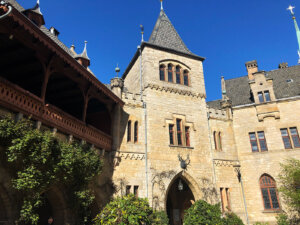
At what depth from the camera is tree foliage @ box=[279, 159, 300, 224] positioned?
17.0 meters

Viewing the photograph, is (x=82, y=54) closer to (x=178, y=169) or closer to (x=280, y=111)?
(x=178, y=169)

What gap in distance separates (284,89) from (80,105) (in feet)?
53.5

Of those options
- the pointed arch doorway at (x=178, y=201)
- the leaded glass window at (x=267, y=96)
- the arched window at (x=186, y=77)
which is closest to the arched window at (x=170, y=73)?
the arched window at (x=186, y=77)

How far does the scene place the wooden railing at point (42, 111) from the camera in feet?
29.2

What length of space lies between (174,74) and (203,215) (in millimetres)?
11030

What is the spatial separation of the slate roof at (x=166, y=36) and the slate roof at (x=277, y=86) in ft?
19.3

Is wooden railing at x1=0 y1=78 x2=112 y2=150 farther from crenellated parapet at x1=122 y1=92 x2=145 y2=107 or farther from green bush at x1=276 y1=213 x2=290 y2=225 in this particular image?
green bush at x1=276 y1=213 x2=290 y2=225

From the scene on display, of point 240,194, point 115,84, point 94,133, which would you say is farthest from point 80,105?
point 240,194

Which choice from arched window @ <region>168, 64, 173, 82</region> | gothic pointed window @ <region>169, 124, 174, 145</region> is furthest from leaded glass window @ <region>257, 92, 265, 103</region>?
gothic pointed window @ <region>169, 124, 174, 145</region>

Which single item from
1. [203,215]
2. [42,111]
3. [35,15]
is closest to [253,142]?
[203,215]

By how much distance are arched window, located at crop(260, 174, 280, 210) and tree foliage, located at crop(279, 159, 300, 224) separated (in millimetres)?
653

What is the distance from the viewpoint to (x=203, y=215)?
13.4 metres

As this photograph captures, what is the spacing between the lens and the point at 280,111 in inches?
796

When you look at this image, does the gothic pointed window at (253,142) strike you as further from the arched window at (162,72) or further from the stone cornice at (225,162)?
the arched window at (162,72)
